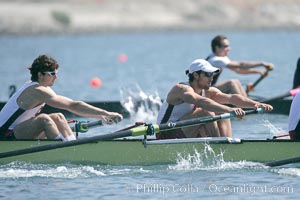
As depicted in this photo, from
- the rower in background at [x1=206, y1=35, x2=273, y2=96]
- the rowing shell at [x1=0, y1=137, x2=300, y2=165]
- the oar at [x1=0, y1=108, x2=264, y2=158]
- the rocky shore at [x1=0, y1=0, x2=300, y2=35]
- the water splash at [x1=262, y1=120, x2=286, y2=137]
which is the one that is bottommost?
the rowing shell at [x1=0, y1=137, x2=300, y2=165]

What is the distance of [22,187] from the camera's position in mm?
13055

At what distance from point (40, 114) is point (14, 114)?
36 cm

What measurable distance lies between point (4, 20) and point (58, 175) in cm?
8867

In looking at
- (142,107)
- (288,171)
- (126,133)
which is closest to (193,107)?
(126,133)

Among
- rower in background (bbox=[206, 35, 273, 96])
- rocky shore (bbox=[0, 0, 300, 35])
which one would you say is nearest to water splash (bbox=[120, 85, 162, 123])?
rower in background (bbox=[206, 35, 273, 96])

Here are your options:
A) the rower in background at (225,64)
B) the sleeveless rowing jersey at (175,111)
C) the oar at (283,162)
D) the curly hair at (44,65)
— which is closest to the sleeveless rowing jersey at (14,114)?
the curly hair at (44,65)

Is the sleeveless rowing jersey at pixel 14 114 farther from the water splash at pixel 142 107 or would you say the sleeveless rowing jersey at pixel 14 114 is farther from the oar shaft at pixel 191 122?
the water splash at pixel 142 107

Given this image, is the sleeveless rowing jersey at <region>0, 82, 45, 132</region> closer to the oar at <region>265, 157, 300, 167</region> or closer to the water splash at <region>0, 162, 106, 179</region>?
the water splash at <region>0, 162, 106, 179</region>

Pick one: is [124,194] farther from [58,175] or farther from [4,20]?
[4,20]

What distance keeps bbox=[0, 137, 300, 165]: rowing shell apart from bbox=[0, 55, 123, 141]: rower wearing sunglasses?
0.78ft

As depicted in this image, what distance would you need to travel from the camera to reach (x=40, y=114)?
13781mm

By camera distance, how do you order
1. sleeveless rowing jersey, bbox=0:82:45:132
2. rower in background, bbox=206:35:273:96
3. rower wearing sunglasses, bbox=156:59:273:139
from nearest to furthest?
sleeveless rowing jersey, bbox=0:82:45:132
rower wearing sunglasses, bbox=156:59:273:139
rower in background, bbox=206:35:273:96

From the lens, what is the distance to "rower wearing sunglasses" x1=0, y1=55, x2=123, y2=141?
45.0 ft

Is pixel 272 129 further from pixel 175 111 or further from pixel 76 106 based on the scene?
pixel 76 106
